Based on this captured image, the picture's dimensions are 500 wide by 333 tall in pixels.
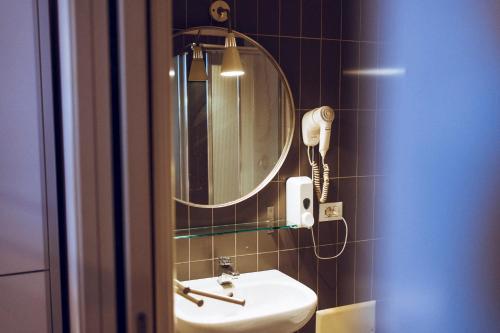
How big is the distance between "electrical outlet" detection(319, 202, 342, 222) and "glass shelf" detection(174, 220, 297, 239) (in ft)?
0.60

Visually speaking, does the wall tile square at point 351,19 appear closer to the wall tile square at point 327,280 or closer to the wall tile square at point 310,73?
the wall tile square at point 310,73

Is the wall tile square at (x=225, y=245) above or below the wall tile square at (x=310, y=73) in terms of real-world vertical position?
below

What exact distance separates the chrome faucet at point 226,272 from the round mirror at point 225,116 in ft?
0.71

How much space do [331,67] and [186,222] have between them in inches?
35.2

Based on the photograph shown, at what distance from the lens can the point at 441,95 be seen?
58 cm

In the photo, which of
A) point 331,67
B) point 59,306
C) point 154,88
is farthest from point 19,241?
point 331,67

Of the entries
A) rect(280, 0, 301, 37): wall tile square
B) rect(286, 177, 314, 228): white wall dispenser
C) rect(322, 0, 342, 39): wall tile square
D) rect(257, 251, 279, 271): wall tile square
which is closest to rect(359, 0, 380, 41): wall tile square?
rect(322, 0, 342, 39): wall tile square

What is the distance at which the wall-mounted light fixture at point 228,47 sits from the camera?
1526mm

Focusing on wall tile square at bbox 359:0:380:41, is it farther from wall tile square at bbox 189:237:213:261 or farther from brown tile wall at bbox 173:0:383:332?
wall tile square at bbox 189:237:213:261

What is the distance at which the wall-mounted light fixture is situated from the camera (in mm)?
1526

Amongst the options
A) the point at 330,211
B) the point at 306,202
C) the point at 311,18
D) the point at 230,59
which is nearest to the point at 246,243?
the point at 306,202

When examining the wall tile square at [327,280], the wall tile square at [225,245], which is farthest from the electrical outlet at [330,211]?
the wall tile square at [225,245]

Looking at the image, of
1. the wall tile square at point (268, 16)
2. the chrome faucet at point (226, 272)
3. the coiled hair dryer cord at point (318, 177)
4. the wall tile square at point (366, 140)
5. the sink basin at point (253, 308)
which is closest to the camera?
the sink basin at point (253, 308)

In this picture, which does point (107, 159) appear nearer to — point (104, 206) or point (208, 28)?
point (104, 206)
